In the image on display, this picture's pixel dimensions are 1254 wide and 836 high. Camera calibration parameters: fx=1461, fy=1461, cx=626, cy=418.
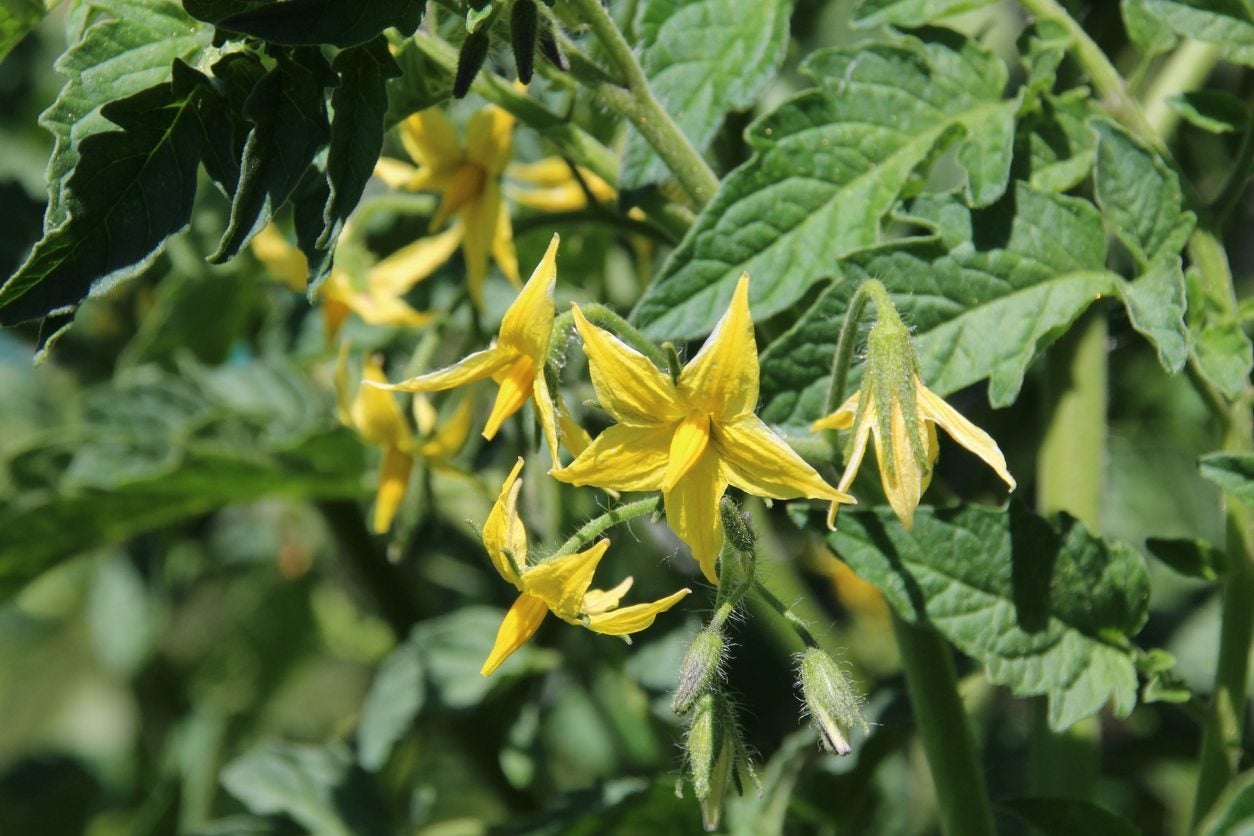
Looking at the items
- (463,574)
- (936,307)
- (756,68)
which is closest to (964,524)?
(936,307)

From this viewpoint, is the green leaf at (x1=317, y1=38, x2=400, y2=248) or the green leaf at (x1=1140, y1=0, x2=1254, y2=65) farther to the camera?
the green leaf at (x1=1140, y1=0, x2=1254, y2=65)

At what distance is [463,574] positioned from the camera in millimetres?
2016

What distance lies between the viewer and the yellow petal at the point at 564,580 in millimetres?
915

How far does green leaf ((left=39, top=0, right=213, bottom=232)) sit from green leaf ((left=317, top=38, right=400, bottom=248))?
4.4 inches

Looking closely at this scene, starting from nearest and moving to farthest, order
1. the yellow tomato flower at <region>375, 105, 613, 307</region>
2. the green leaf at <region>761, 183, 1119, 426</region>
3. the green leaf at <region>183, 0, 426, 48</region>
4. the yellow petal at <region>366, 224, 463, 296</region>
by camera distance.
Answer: the green leaf at <region>183, 0, 426, 48</region>
the green leaf at <region>761, 183, 1119, 426</region>
the yellow tomato flower at <region>375, 105, 613, 307</region>
the yellow petal at <region>366, 224, 463, 296</region>

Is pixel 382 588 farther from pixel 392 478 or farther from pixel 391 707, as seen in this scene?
pixel 392 478

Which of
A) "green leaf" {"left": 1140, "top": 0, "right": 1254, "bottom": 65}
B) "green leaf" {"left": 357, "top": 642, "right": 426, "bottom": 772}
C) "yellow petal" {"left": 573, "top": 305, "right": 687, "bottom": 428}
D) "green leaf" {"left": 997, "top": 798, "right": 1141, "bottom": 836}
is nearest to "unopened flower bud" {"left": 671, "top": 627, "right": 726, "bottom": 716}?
"yellow petal" {"left": 573, "top": 305, "right": 687, "bottom": 428}

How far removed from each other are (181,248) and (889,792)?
105cm

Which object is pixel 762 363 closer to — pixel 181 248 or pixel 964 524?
pixel 964 524

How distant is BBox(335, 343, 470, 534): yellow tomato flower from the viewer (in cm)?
130

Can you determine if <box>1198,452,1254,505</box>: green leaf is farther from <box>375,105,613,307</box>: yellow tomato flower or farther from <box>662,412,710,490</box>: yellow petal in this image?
<box>375,105,613,307</box>: yellow tomato flower

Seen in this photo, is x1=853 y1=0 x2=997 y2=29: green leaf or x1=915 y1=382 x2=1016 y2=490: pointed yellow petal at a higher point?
x1=853 y1=0 x2=997 y2=29: green leaf

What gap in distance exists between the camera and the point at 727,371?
2.85 feet

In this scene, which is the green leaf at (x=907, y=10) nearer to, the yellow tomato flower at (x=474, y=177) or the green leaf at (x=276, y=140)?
the yellow tomato flower at (x=474, y=177)
